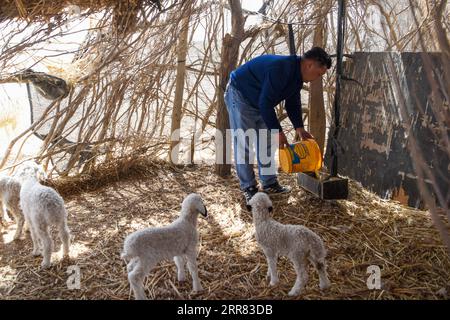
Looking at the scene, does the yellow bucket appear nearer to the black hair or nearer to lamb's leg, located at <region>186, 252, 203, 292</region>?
the black hair

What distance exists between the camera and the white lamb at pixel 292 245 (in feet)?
8.31

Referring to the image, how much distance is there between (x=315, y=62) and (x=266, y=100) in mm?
492

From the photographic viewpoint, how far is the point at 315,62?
342 centimetres

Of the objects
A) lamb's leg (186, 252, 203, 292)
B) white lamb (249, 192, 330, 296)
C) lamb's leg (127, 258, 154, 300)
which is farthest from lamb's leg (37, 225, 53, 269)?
white lamb (249, 192, 330, 296)

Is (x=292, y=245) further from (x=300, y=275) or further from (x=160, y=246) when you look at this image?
(x=160, y=246)

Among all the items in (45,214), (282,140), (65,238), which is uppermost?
(282,140)

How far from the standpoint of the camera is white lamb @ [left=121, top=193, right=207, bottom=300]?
2.38m

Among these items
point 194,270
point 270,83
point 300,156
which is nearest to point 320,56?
point 270,83

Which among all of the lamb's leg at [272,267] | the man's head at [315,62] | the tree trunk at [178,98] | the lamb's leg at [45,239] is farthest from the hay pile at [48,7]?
the lamb's leg at [272,267]

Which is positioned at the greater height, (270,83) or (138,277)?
(270,83)

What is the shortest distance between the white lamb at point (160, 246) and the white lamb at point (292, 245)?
1.31 ft

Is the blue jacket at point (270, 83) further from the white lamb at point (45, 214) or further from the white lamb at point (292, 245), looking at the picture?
the white lamb at point (45, 214)
